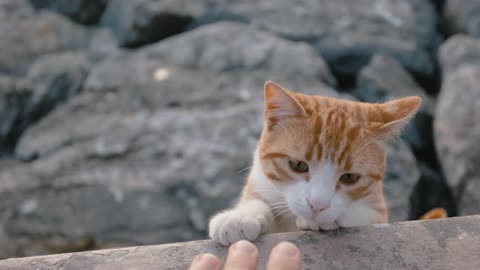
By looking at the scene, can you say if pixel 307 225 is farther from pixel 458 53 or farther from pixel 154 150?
pixel 458 53

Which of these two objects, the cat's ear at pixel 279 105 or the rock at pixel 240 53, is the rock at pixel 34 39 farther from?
the cat's ear at pixel 279 105

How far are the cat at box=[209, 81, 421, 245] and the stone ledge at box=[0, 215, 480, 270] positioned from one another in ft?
0.22

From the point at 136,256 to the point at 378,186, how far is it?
86 centimetres

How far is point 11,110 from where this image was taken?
4.43 meters

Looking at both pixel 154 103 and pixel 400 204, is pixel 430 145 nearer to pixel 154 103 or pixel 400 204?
pixel 400 204

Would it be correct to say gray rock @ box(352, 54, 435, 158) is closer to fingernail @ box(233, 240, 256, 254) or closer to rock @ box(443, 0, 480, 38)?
rock @ box(443, 0, 480, 38)

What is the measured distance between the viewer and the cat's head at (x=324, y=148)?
1590mm

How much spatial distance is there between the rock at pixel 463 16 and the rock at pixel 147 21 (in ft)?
7.68

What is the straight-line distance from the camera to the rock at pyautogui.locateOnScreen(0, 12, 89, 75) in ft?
15.8

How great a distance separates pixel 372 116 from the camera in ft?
5.88

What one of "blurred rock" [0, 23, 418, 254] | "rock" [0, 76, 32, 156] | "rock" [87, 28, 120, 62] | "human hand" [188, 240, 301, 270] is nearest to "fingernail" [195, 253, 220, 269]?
"human hand" [188, 240, 301, 270]

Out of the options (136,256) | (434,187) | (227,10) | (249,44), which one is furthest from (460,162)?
(136,256)

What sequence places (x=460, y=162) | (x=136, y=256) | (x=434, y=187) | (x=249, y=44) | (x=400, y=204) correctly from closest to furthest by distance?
(x=136, y=256) < (x=400, y=204) < (x=460, y=162) < (x=434, y=187) < (x=249, y=44)

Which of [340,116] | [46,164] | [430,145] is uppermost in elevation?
[340,116]
